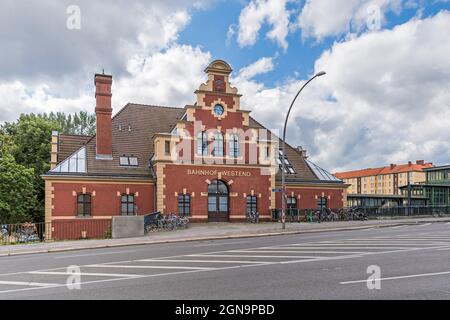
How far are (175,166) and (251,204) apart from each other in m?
7.25

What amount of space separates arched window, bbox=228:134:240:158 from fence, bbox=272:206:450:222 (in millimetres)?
5922

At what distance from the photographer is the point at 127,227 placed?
2477cm

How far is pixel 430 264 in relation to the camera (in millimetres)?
11406

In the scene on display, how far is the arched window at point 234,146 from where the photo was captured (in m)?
34.2

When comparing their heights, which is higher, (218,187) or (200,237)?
(218,187)

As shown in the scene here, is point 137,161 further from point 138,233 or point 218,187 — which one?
point 138,233

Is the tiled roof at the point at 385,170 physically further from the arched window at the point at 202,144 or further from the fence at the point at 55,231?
the fence at the point at 55,231

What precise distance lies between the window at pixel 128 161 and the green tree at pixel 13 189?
A: 8.27 meters

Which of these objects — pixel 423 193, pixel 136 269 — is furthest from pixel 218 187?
pixel 423 193

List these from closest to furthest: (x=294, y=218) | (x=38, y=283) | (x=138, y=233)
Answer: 1. (x=38, y=283)
2. (x=138, y=233)
3. (x=294, y=218)

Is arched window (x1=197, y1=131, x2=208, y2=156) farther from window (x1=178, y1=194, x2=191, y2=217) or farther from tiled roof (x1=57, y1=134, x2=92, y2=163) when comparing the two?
tiled roof (x1=57, y1=134, x2=92, y2=163)

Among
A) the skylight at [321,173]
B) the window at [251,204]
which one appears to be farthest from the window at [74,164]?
the skylight at [321,173]

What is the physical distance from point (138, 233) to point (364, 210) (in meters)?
21.0
